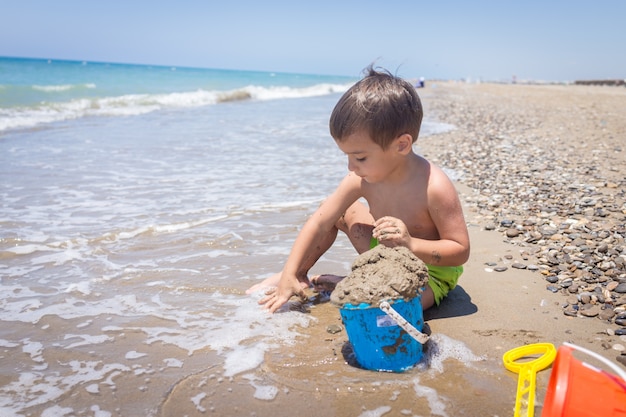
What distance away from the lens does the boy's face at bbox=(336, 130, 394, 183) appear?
245cm

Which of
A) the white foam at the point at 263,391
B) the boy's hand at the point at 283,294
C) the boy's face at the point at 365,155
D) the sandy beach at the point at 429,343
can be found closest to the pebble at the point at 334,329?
the sandy beach at the point at 429,343

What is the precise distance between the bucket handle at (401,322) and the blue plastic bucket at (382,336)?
23 millimetres

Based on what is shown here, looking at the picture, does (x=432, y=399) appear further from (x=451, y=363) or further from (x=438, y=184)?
(x=438, y=184)

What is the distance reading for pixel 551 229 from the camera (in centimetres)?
386

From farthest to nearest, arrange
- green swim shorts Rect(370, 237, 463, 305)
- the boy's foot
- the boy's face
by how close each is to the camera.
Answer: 1. the boy's foot
2. green swim shorts Rect(370, 237, 463, 305)
3. the boy's face

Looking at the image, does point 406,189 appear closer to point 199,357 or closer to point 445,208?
point 445,208

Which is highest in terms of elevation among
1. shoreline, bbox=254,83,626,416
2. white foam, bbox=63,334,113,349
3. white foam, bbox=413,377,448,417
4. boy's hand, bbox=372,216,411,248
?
boy's hand, bbox=372,216,411,248

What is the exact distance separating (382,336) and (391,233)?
0.51 m

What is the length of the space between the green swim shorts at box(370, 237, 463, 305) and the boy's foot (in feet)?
2.15

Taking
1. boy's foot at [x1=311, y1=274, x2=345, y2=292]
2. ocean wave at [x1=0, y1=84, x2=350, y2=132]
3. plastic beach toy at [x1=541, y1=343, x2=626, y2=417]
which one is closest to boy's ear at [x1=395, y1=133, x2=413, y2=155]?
boy's foot at [x1=311, y1=274, x2=345, y2=292]

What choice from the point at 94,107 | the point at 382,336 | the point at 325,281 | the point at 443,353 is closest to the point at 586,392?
the point at 382,336

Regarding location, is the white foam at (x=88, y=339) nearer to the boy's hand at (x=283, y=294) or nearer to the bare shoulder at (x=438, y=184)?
the boy's hand at (x=283, y=294)

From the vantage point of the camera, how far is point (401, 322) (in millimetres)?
2025

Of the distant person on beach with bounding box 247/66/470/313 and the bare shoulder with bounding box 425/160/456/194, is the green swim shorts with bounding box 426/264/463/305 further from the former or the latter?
the bare shoulder with bounding box 425/160/456/194
